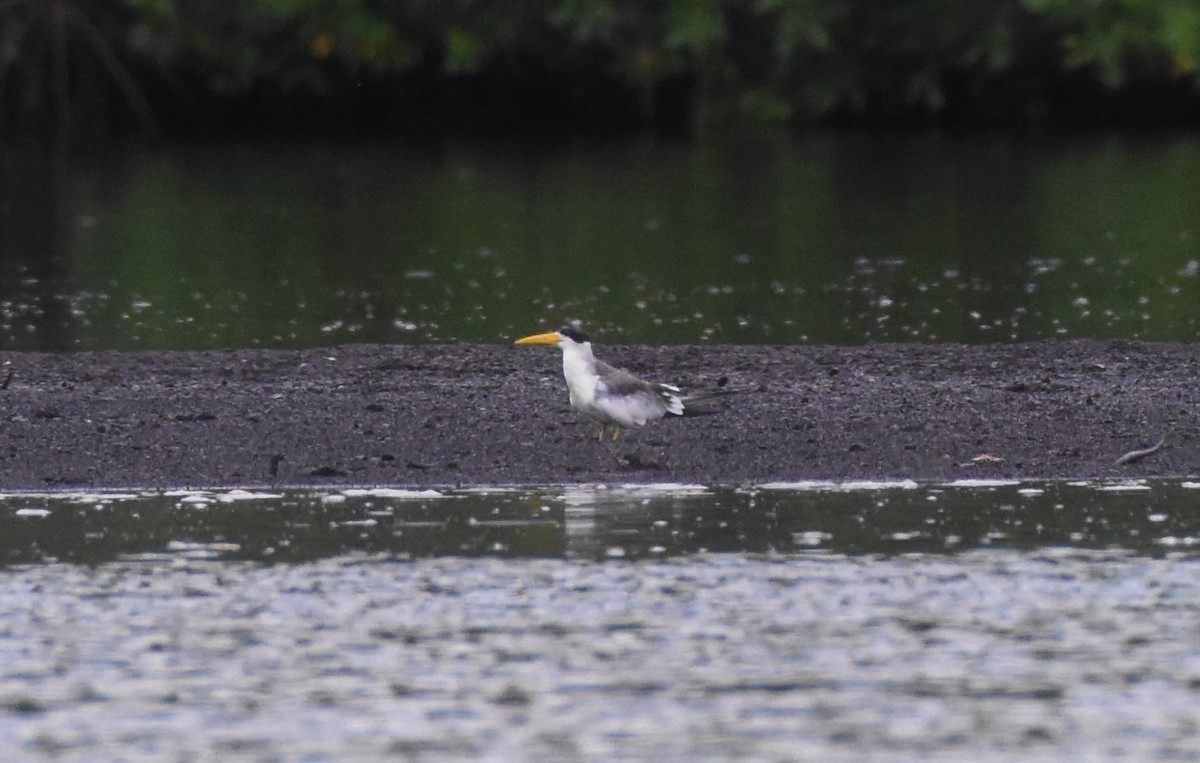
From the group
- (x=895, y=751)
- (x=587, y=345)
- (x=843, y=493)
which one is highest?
(x=587, y=345)

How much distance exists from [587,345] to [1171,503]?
3.13 metres

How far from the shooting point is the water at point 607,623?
740 centimetres

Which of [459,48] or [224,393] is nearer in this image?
[224,393]

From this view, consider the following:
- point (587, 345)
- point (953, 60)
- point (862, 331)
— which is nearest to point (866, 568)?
point (587, 345)

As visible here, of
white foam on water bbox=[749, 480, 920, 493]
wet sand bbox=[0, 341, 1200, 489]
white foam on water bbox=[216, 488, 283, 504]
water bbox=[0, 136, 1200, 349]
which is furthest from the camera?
water bbox=[0, 136, 1200, 349]

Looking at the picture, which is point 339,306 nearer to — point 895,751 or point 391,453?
point 391,453

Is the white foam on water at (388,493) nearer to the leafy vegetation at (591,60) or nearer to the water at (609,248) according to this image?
the water at (609,248)

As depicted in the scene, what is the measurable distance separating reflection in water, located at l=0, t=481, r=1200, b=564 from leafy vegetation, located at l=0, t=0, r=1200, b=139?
1374 inches

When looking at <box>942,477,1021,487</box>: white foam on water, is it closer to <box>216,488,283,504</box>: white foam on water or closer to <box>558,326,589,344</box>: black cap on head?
<box>558,326,589,344</box>: black cap on head

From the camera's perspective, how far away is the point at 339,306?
21.5 meters

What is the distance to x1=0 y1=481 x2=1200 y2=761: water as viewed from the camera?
24.3 ft

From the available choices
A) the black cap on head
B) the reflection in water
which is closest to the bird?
the black cap on head

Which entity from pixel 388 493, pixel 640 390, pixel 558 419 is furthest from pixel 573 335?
pixel 388 493

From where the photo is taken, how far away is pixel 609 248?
2761 centimetres
